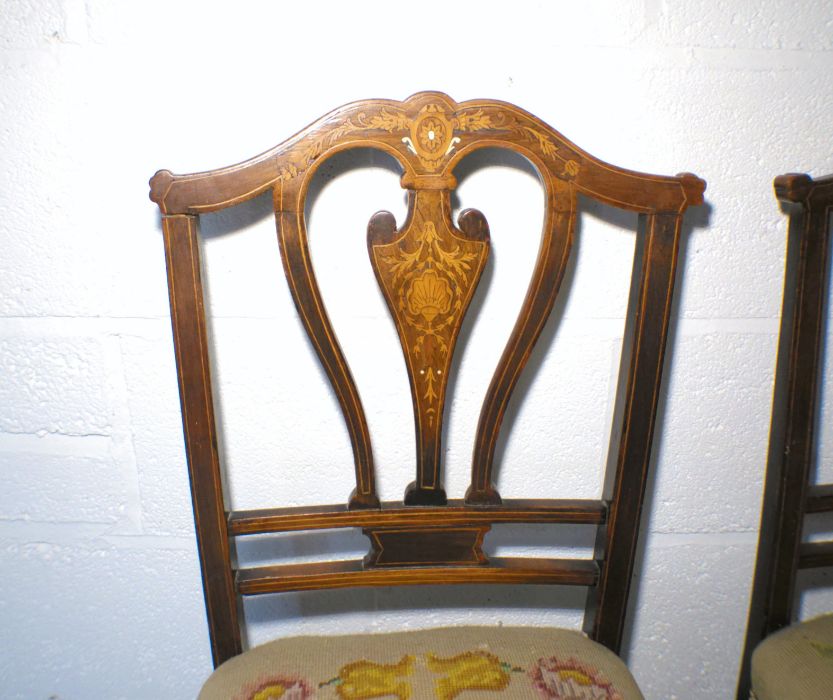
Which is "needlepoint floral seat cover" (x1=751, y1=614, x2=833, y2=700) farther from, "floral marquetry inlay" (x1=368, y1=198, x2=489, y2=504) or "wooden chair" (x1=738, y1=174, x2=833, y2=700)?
"floral marquetry inlay" (x1=368, y1=198, x2=489, y2=504)

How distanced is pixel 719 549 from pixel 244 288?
0.68 metres

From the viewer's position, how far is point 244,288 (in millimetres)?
762

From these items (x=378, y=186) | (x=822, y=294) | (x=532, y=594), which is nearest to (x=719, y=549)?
(x=532, y=594)

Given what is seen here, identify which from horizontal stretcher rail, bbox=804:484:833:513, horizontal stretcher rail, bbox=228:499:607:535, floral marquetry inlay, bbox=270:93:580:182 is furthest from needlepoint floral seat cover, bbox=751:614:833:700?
floral marquetry inlay, bbox=270:93:580:182

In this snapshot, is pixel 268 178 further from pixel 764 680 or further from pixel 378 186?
pixel 764 680

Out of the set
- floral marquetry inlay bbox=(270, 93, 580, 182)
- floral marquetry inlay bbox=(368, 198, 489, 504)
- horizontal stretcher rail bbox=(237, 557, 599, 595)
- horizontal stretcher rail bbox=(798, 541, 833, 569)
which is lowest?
horizontal stretcher rail bbox=(798, 541, 833, 569)

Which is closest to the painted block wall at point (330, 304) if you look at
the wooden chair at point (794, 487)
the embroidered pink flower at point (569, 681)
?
the wooden chair at point (794, 487)

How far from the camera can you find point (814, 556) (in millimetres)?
743

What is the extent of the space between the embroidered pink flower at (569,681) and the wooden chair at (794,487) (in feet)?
0.62

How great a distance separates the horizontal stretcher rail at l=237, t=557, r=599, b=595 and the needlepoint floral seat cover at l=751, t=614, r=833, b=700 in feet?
0.66

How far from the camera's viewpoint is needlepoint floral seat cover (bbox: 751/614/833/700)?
0.67 meters

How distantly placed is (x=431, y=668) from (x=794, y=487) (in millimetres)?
416

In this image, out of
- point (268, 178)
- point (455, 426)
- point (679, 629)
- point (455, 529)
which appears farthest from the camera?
point (679, 629)

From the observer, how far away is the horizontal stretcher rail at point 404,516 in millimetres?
684
